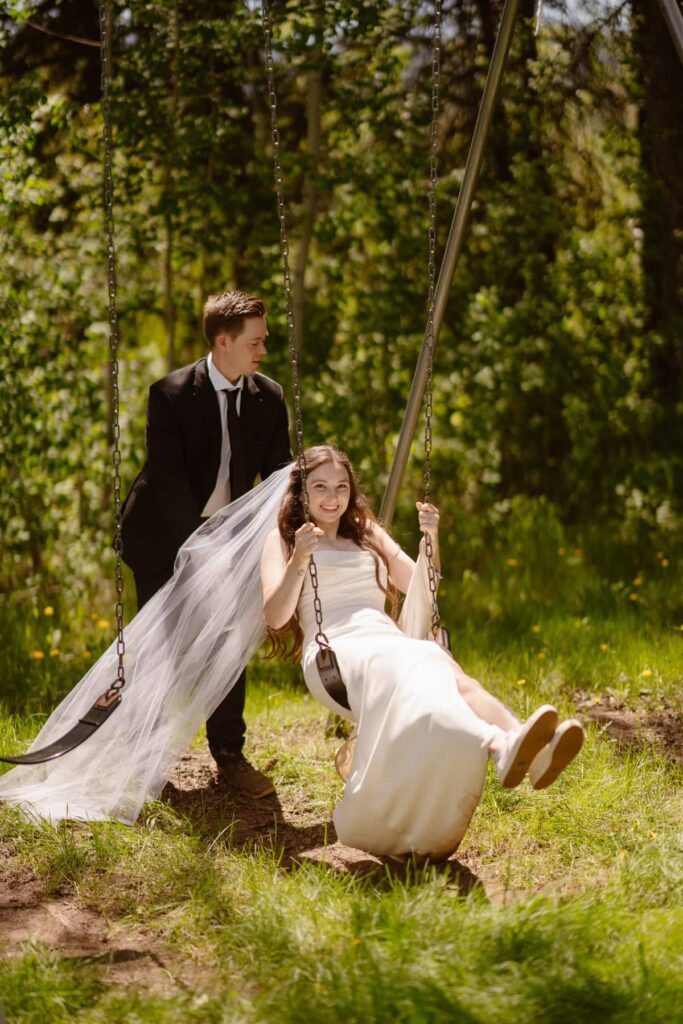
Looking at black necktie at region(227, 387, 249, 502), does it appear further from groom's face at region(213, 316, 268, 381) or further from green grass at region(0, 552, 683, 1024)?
green grass at region(0, 552, 683, 1024)

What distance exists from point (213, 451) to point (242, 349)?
0.41 m

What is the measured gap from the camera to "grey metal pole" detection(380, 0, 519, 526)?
14.4 feet

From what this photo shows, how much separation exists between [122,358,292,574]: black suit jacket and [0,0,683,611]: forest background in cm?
227

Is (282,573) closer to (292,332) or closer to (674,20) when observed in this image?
(292,332)

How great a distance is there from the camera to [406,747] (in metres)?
3.21

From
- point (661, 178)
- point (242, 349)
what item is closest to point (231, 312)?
point (242, 349)

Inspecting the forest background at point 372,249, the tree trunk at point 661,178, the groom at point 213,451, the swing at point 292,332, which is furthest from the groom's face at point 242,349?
the tree trunk at point 661,178

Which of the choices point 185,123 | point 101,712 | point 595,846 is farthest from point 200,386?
point 185,123

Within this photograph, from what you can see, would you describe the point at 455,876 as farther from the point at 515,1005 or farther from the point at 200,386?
the point at 200,386

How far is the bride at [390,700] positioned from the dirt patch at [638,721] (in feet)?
3.68

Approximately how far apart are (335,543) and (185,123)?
3.41 metres

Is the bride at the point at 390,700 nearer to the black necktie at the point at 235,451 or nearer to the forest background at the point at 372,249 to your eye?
the black necktie at the point at 235,451

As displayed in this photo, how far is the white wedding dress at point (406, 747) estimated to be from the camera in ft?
10.4

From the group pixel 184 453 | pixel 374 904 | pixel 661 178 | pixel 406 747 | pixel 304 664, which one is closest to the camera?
pixel 374 904
